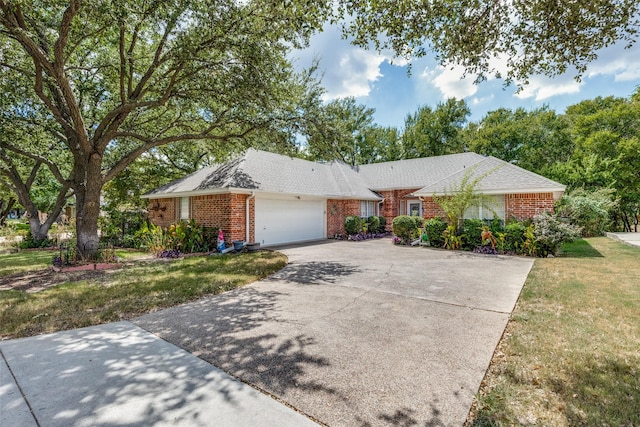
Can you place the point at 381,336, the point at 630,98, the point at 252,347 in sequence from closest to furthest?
1. the point at 252,347
2. the point at 381,336
3. the point at 630,98

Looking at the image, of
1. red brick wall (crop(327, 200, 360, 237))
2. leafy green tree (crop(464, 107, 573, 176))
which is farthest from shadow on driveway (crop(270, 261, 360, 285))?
leafy green tree (crop(464, 107, 573, 176))

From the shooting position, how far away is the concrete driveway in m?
2.77

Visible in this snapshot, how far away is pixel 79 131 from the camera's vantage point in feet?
30.8

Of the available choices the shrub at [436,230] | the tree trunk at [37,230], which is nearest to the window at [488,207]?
the shrub at [436,230]

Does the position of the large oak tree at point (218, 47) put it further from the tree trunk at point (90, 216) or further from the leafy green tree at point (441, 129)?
the leafy green tree at point (441, 129)

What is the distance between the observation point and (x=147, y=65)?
11.5 meters

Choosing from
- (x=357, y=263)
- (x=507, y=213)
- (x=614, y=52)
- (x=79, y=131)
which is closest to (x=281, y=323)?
(x=357, y=263)

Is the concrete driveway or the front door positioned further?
the front door

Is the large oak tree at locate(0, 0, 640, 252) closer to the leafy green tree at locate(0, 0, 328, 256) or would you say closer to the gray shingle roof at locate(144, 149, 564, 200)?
the leafy green tree at locate(0, 0, 328, 256)

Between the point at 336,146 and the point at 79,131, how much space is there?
8.52 meters

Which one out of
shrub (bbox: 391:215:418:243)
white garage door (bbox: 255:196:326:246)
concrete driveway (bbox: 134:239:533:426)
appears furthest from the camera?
shrub (bbox: 391:215:418:243)

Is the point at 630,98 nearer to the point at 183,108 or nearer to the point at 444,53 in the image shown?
the point at 444,53

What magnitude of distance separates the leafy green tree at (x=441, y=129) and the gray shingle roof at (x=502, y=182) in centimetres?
1666

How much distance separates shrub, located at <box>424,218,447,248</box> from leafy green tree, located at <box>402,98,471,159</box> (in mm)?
20337
